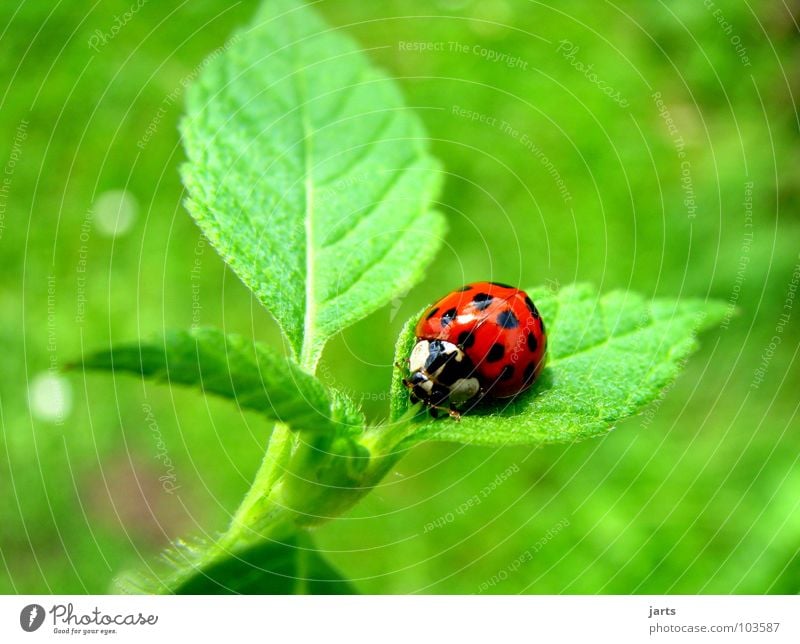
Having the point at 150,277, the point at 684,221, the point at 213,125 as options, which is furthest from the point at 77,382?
the point at 684,221

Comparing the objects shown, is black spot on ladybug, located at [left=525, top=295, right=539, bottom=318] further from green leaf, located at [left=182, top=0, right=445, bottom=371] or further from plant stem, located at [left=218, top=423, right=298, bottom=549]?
plant stem, located at [left=218, top=423, right=298, bottom=549]

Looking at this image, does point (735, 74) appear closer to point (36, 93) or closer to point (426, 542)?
point (426, 542)
